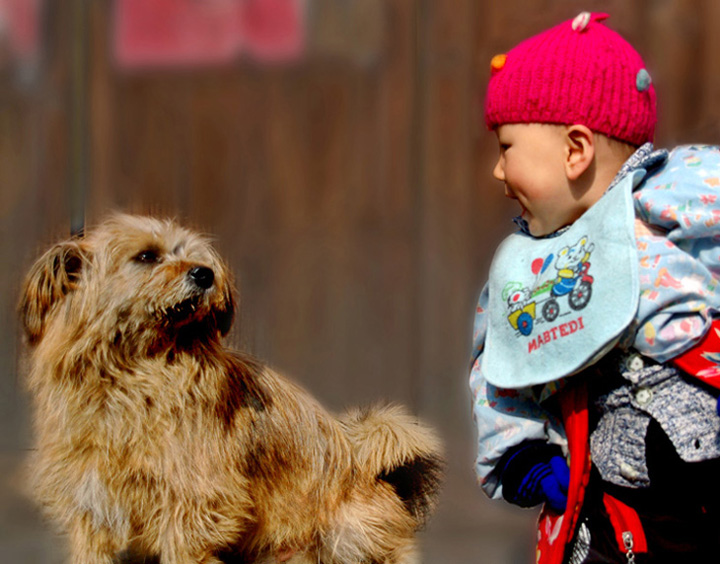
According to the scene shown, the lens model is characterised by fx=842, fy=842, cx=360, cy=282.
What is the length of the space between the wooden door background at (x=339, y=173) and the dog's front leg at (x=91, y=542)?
2.40 feet

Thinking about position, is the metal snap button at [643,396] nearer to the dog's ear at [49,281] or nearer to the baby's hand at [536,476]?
the baby's hand at [536,476]

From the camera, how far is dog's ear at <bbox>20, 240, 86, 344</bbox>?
1.95 m

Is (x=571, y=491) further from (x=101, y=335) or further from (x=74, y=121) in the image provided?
(x=74, y=121)

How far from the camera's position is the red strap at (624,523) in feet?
4.98

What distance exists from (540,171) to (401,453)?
987 mm

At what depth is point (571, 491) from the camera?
1.57 m

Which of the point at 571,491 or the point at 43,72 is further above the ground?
the point at 43,72

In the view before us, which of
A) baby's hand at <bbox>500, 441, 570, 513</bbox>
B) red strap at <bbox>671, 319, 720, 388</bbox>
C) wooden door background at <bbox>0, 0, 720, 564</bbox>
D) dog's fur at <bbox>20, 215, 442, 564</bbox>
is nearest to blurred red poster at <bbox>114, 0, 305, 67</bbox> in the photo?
wooden door background at <bbox>0, 0, 720, 564</bbox>

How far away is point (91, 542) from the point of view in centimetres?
201

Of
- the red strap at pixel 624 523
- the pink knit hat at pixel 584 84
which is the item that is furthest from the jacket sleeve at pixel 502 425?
the pink knit hat at pixel 584 84

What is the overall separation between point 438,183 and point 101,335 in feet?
4.81

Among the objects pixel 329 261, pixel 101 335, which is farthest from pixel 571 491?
pixel 329 261

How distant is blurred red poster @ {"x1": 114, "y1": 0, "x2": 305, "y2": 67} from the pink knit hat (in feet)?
4.58

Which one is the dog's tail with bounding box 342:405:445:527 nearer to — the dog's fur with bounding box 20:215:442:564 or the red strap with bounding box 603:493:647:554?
the dog's fur with bounding box 20:215:442:564
